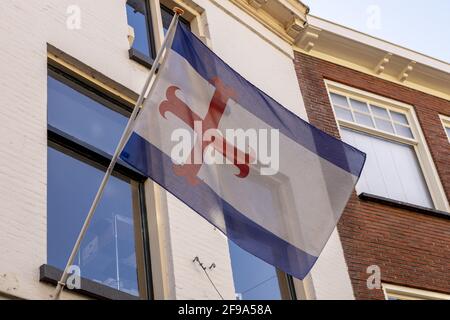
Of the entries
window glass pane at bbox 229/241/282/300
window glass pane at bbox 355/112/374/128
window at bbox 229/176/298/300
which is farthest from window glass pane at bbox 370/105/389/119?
window glass pane at bbox 229/241/282/300

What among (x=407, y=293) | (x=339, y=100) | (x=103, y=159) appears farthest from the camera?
(x=339, y=100)

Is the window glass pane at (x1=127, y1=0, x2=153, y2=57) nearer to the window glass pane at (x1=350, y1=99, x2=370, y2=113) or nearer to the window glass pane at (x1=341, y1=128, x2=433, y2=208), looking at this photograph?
the window glass pane at (x1=341, y1=128, x2=433, y2=208)

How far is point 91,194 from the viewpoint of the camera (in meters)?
8.15

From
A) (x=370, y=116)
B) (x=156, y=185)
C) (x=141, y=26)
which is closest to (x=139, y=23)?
(x=141, y=26)

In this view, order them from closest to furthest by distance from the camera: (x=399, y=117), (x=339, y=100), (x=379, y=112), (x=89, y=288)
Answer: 1. (x=89, y=288)
2. (x=339, y=100)
3. (x=379, y=112)
4. (x=399, y=117)

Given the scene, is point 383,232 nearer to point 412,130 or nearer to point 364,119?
point 364,119

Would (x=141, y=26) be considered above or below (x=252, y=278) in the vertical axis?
above

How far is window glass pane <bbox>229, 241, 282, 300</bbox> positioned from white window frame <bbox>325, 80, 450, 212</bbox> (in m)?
3.81

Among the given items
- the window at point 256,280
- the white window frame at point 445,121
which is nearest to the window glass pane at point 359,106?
the white window frame at point 445,121

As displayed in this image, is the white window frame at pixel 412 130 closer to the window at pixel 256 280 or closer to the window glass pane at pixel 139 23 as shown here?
the window glass pane at pixel 139 23

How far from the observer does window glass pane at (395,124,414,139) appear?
13.7 meters

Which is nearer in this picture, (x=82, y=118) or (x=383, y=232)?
(x=82, y=118)

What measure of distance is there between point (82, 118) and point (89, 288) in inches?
90.1

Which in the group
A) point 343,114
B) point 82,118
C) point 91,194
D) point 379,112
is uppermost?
point 379,112
